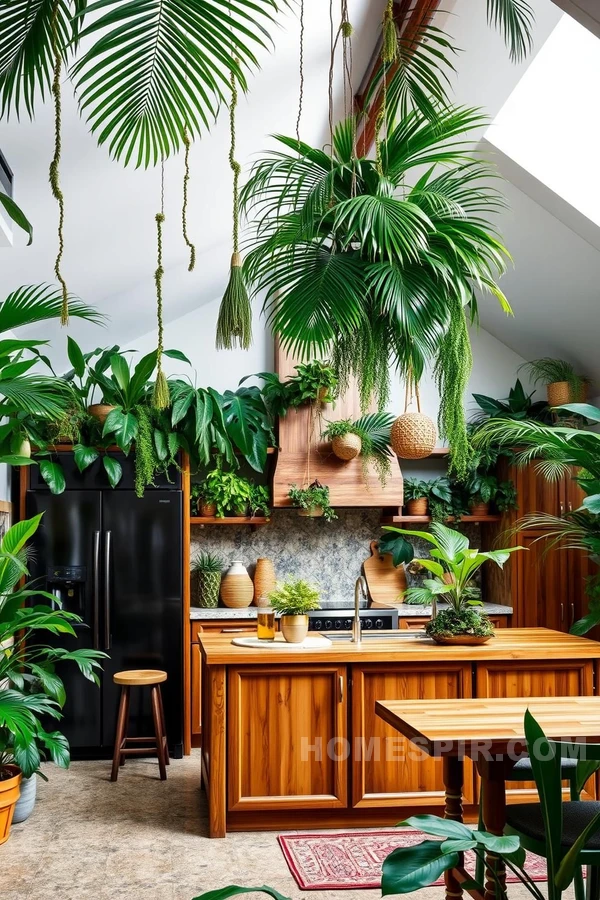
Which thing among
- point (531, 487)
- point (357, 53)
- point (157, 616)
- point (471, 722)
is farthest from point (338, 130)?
point (531, 487)

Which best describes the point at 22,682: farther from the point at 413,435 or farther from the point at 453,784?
the point at 413,435

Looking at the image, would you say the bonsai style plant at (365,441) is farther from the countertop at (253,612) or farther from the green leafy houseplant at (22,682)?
the green leafy houseplant at (22,682)

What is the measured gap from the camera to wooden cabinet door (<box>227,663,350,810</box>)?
398cm

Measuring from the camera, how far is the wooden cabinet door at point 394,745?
13.3 feet

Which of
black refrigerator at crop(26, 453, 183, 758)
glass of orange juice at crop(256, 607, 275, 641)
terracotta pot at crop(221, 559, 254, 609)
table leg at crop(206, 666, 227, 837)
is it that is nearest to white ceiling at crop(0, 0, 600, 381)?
black refrigerator at crop(26, 453, 183, 758)

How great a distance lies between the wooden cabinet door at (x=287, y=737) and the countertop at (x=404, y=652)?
0.07 meters

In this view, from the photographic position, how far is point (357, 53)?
405 centimetres

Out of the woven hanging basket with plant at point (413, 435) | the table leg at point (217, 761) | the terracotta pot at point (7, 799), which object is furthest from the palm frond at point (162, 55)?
the woven hanging basket with plant at point (413, 435)

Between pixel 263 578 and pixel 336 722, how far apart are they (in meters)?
2.28

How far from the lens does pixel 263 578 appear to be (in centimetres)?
629

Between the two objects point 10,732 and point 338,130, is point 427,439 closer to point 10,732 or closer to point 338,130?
point 10,732

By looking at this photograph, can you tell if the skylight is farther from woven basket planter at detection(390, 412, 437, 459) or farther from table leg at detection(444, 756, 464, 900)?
table leg at detection(444, 756, 464, 900)

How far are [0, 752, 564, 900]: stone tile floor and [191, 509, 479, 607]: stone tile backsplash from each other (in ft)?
6.53

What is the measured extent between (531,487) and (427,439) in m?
1.06
